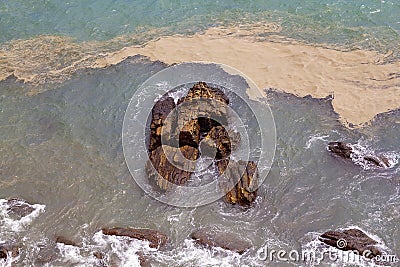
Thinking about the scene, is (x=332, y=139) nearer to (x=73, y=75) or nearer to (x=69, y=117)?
(x=69, y=117)

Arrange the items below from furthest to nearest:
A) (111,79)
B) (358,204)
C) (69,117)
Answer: (111,79)
(69,117)
(358,204)

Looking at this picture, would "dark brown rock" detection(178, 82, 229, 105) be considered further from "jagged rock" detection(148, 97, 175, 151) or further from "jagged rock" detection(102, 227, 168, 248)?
"jagged rock" detection(102, 227, 168, 248)

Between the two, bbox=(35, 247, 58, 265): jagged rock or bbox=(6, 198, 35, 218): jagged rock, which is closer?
bbox=(35, 247, 58, 265): jagged rock

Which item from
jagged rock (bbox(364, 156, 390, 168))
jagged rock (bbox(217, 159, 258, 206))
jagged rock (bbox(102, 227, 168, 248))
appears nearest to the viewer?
jagged rock (bbox(102, 227, 168, 248))

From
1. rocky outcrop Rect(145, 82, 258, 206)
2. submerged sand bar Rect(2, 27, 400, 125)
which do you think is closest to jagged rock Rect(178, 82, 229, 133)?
rocky outcrop Rect(145, 82, 258, 206)

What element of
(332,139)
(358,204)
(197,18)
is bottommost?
(358,204)

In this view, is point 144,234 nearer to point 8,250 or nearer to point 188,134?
point 188,134

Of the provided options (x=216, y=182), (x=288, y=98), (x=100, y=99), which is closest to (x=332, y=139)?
(x=288, y=98)

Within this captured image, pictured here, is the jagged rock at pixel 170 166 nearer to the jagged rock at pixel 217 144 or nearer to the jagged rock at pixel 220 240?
the jagged rock at pixel 217 144
